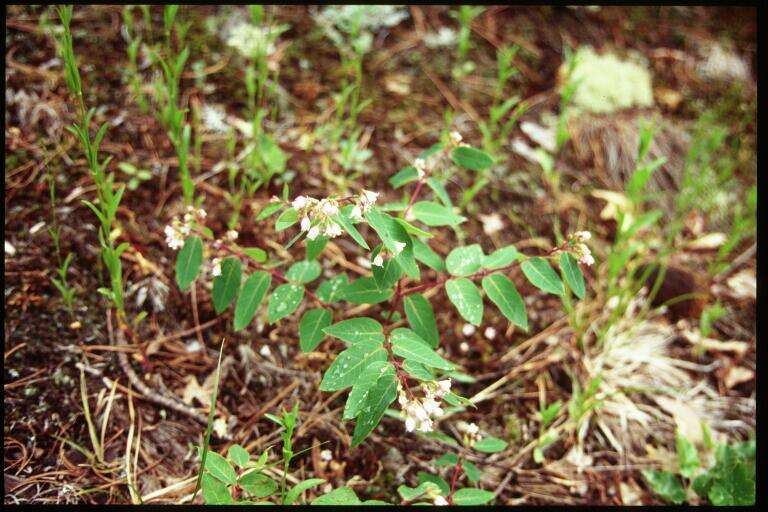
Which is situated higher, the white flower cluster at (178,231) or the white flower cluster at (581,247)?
the white flower cluster at (178,231)

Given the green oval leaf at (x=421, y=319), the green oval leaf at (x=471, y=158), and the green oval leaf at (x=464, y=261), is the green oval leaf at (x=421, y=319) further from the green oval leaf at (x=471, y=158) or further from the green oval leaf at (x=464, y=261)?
the green oval leaf at (x=471, y=158)

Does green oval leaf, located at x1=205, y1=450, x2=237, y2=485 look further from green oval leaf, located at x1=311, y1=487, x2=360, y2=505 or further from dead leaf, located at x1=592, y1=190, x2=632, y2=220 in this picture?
dead leaf, located at x1=592, y1=190, x2=632, y2=220

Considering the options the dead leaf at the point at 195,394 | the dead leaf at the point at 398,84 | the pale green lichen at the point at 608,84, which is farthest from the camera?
the pale green lichen at the point at 608,84

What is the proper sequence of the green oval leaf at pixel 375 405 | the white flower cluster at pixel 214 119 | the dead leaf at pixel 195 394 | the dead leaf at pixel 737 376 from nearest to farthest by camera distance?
the green oval leaf at pixel 375 405, the dead leaf at pixel 195 394, the dead leaf at pixel 737 376, the white flower cluster at pixel 214 119

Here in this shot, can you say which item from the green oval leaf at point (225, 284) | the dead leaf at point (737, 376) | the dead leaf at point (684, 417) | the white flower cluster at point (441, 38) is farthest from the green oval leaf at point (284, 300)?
the white flower cluster at point (441, 38)

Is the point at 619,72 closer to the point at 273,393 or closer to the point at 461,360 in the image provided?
the point at 461,360

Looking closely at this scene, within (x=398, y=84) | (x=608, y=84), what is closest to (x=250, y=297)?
(x=398, y=84)

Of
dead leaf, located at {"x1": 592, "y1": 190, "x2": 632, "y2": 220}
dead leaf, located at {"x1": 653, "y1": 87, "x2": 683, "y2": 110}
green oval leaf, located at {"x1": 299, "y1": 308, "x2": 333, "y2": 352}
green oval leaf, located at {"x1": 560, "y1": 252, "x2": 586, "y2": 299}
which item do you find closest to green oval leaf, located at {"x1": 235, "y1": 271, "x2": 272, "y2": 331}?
green oval leaf, located at {"x1": 299, "y1": 308, "x2": 333, "y2": 352}
